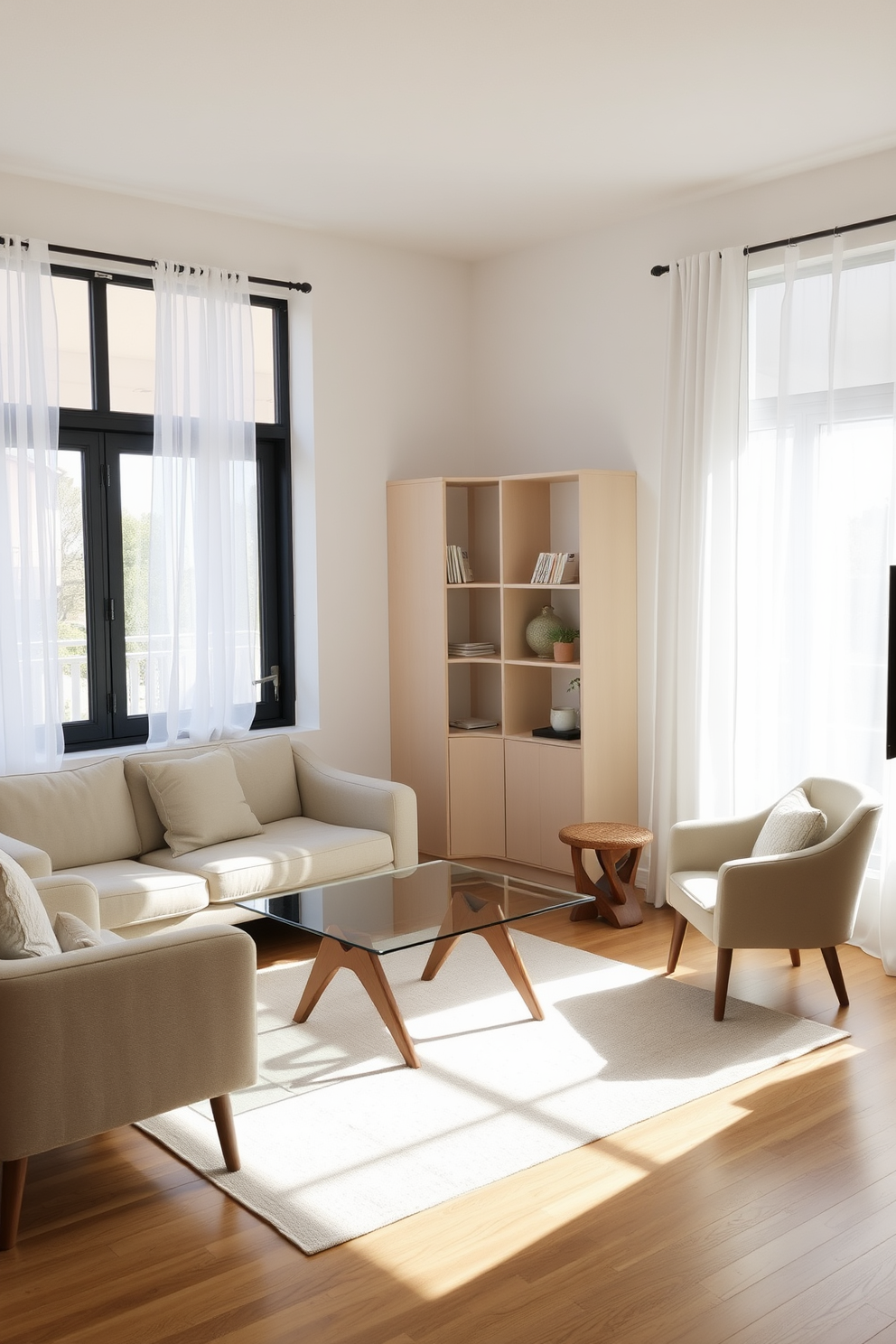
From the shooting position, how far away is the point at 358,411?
609 cm

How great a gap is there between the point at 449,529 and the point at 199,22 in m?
3.25

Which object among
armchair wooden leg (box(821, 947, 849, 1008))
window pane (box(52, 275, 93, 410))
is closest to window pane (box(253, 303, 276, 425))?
window pane (box(52, 275, 93, 410))

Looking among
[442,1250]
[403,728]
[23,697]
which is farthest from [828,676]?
[23,697]

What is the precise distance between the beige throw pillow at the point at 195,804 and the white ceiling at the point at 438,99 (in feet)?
7.93

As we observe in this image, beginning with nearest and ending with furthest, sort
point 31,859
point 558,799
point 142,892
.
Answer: point 31,859
point 142,892
point 558,799

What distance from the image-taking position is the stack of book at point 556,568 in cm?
578

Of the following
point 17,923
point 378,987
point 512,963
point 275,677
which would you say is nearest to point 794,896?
point 512,963

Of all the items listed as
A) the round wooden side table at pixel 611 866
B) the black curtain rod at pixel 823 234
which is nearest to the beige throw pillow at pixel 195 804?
the round wooden side table at pixel 611 866

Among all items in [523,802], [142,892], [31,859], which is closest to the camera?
[31,859]

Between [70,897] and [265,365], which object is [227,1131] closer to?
[70,897]

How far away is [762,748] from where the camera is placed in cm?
521

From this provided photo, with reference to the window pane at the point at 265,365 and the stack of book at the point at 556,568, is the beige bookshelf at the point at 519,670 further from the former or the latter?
the window pane at the point at 265,365

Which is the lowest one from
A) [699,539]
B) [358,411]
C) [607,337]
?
[699,539]

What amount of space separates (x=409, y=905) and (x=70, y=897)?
109 cm
